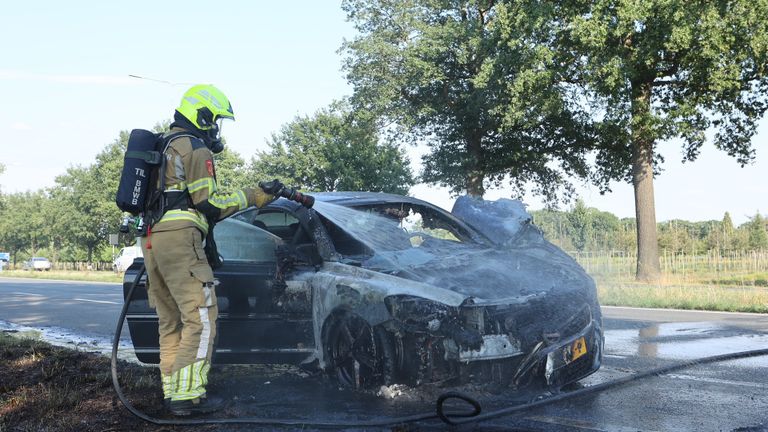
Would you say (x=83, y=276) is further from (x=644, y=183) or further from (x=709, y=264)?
(x=709, y=264)

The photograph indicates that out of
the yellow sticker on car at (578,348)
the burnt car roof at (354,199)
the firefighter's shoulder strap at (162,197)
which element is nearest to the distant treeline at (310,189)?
the burnt car roof at (354,199)

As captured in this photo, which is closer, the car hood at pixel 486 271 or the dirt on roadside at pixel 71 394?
the dirt on roadside at pixel 71 394

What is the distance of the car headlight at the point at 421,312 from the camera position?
4184 mm

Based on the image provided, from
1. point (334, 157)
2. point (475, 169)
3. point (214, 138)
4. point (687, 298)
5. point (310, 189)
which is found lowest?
point (687, 298)

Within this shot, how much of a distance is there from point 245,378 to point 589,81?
16.7 m

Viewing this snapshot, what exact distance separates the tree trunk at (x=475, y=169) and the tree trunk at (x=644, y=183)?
17.6 feet

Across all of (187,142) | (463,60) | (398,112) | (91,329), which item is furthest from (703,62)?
(187,142)

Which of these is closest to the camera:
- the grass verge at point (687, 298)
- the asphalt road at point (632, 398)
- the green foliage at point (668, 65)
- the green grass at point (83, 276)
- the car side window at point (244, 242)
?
the asphalt road at point (632, 398)

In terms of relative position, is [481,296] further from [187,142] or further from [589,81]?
[589,81]

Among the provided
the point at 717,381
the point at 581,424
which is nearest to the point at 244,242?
the point at 581,424

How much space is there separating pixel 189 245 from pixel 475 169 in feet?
68.3

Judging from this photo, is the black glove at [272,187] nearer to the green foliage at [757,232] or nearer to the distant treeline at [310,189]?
the distant treeline at [310,189]

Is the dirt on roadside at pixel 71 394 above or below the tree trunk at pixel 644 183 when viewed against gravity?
below

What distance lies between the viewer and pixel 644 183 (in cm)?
2139
